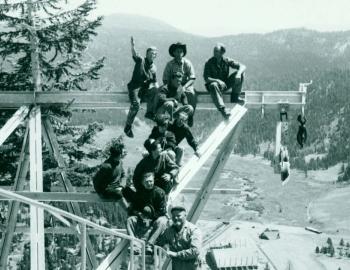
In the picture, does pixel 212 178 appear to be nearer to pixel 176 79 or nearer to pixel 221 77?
pixel 221 77

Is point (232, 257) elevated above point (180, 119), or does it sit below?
below

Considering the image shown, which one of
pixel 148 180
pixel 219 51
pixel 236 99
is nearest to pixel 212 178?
pixel 236 99

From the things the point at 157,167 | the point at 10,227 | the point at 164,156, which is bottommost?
the point at 10,227

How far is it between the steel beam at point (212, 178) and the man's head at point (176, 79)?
6.48 feet

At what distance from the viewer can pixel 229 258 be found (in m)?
87.5

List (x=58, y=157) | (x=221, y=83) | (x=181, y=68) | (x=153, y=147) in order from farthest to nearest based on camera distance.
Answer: (x=58, y=157), (x=221, y=83), (x=181, y=68), (x=153, y=147)

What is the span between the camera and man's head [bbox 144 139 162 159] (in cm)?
789

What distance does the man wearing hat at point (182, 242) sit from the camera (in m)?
6.97

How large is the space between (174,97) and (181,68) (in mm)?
516

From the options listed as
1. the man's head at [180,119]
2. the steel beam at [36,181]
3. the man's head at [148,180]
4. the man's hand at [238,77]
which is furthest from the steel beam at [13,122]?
the man's head at [148,180]

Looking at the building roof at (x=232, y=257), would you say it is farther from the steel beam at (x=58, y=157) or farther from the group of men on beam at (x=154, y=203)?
the group of men on beam at (x=154, y=203)

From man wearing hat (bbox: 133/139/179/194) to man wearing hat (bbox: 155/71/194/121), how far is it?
142 centimetres

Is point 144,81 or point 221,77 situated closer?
point 144,81

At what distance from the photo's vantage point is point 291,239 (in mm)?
99688
